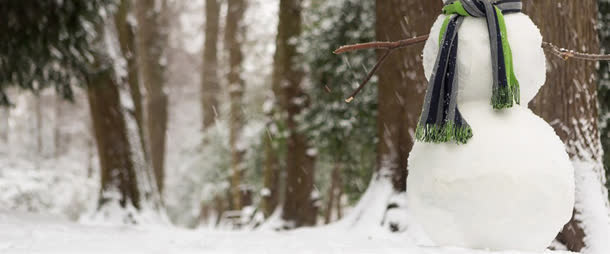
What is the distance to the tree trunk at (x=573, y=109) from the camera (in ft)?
12.6

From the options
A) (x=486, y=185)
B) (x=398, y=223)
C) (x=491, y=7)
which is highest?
(x=491, y=7)

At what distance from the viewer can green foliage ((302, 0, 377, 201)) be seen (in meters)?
8.73

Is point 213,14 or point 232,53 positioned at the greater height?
point 213,14

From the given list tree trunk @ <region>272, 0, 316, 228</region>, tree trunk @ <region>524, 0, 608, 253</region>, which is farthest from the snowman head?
tree trunk @ <region>272, 0, 316, 228</region>

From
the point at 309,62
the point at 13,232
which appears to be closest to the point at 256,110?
the point at 309,62

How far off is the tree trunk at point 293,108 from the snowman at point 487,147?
691 cm

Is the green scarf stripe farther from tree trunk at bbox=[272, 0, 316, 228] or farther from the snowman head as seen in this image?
tree trunk at bbox=[272, 0, 316, 228]

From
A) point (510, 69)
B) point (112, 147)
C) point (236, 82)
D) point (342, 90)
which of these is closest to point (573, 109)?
point (510, 69)

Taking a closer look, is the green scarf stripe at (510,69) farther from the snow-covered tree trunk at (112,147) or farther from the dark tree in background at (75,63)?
the snow-covered tree trunk at (112,147)

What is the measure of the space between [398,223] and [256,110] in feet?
35.1

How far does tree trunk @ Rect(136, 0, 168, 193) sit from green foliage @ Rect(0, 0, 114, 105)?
703cm

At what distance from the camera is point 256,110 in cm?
1520

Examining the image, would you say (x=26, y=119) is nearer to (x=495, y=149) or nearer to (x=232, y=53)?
(x=232, y=53)

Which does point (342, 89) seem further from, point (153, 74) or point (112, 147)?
point (153, 74)
